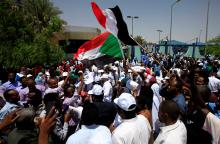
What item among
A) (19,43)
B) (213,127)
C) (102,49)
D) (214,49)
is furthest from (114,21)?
(214,49)

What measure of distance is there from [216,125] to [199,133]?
0.71 feet

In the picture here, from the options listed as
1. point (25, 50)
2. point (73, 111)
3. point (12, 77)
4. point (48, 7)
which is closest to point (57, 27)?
point (48, 7)

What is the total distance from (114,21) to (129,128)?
4.79 metres

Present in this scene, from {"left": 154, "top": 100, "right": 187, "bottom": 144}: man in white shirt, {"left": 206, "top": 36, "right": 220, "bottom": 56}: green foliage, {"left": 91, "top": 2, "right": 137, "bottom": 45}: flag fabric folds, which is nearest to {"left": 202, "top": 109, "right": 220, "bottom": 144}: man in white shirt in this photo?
{"left": 154, "top": 100, "right": 187, "bottom": 144}: man in white shirt

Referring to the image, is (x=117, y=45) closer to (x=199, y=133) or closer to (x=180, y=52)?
(x=199, y=133)

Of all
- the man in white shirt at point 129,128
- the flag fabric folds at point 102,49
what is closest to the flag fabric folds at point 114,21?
the flag fabric folds at point 102,49

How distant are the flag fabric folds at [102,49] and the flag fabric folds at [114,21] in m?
0.18

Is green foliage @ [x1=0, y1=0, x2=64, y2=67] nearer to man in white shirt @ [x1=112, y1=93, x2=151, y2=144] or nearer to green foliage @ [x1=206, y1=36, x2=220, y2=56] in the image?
man in white shirt @ [x1=112, y1=93, x2=151, y2=144]

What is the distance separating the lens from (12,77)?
8.48 meters

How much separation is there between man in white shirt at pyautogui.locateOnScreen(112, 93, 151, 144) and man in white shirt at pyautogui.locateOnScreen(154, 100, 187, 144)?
292mm

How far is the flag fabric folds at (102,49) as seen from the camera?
7.65 metres

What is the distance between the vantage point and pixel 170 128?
127 inches

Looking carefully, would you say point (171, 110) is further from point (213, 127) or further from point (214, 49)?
point (214, 49)

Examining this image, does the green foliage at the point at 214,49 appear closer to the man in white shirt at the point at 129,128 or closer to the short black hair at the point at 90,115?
the man in white shirt at the point at 129,128
